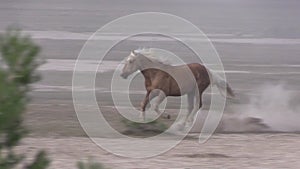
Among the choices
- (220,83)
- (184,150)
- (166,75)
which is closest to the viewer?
(184,150)

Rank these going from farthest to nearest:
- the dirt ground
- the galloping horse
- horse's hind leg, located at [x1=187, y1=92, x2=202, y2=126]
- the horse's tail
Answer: the horse's tail
horse's hind leg, located at [x1=187, y1=92, x2=202, y2=126]
the galloping horse
the dirt ground

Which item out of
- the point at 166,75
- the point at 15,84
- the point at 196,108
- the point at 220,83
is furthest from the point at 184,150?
the point at 15,84

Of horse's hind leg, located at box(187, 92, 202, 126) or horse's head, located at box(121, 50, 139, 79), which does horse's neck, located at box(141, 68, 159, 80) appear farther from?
horse's hind leg, located at box(187, 92, 202, 126)

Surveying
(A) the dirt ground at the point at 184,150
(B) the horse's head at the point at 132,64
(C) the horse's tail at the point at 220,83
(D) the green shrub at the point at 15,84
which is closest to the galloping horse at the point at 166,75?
(B) the horse's head at the point at 132,64

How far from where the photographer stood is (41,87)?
17.6 meters

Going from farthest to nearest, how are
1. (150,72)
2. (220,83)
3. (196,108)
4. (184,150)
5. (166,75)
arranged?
(220,83)
(196,108)
(150,72)
(166,75)
(184,150)

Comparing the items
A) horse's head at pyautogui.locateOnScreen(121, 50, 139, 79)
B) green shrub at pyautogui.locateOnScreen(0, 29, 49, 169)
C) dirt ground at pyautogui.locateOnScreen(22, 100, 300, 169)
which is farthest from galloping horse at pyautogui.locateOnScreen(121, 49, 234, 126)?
green shrub at pyautogui.locateOnScreen(0, 29, 49, 169)

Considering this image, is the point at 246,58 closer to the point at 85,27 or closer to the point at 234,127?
the point at 85,27

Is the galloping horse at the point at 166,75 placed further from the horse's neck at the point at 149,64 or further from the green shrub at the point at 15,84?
the green shrub at the point at 15,84

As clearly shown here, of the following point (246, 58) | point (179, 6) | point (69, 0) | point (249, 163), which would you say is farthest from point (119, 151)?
point (69, 0)

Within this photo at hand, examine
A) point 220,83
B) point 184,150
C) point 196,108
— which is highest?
point 220,83

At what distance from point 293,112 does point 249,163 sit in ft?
15.0

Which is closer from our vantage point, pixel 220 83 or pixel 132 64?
pixel 132 64

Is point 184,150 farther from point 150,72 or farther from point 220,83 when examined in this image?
point 220,83
